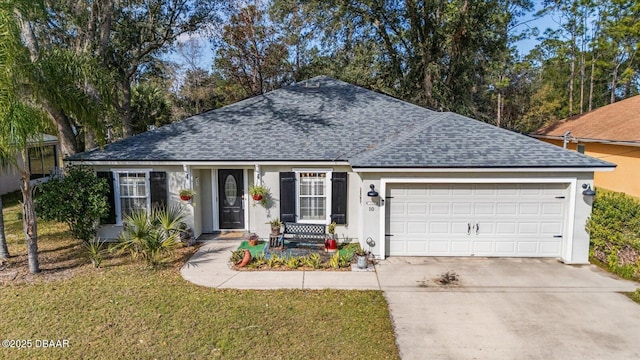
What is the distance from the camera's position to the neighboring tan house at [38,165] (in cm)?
1844

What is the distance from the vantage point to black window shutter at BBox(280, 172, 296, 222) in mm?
11234

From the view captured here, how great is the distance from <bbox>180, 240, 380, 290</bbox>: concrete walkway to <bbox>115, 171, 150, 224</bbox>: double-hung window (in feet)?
9.66

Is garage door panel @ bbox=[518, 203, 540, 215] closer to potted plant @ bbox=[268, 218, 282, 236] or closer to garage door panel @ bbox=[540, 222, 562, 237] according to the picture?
garage door panel @ bbox=[540, 222, 562, 237]

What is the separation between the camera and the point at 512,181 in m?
9.72

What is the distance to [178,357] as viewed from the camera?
5.66 m

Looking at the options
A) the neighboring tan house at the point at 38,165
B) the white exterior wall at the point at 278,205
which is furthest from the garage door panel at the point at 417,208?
the neighboring tan house at the point at 38,165

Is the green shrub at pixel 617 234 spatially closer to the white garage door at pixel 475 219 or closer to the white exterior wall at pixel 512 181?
the white exterior wall at pixel 512 181

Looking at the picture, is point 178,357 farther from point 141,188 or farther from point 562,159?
point 562,159

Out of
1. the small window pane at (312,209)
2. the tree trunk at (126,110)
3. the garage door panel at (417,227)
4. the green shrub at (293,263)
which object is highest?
the tree trunk at (126,110)

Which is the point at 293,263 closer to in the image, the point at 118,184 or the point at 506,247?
the point at 506,247

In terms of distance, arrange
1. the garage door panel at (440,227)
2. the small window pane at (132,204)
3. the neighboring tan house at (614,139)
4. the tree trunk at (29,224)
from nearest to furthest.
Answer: the tree trunk at (29,224) < the garage door panel at (440,227) < the small window pane at (132,204) < the neighboring tan house at (614,139)

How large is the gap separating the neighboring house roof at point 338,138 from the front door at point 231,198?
970 millimetres

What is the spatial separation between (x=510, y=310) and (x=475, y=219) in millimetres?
3258

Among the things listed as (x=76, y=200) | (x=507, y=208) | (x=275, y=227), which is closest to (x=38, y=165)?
(x=76, y=200)
